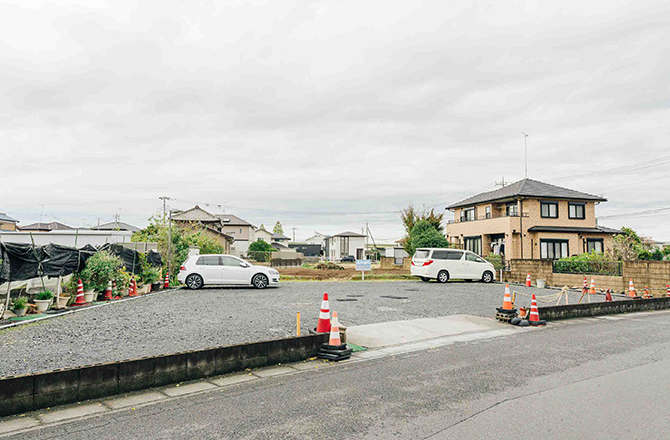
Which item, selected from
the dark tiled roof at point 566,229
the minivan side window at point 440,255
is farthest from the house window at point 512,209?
the minivan side window at point 440,255

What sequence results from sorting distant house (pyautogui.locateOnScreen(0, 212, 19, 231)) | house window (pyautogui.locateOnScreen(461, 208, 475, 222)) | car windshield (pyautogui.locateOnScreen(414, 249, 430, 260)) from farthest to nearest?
distant house (pyautogui.locateOnScreen(0, 212, 19, 231)) < house window (pyautogui.locateOnScreen(461, 208, 475, 222)) < car windshield (pyautogui.locateOnScreen(414, 249, 430, 260))

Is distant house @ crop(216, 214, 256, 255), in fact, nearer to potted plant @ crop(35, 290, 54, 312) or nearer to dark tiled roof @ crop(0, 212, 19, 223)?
dark tiled roof @ crop(0, 212, 19, 223)

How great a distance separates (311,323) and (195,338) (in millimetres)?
2849

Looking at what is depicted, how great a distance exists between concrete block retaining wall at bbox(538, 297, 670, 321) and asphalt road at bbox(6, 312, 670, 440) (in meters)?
4.26

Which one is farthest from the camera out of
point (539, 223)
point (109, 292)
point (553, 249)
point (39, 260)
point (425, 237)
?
point (425, 237)

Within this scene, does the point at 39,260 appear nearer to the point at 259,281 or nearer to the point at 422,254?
the point at 259,281

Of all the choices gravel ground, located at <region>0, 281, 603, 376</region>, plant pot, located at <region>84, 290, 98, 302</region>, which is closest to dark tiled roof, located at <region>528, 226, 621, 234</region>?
gravel ground, located at <region>0, 281, 603, 376</region>

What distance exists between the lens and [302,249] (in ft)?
346

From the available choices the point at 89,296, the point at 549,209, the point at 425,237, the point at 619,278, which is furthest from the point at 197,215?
the point at 619,278

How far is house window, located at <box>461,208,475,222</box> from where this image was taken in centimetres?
4197

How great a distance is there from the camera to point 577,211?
3719 cm

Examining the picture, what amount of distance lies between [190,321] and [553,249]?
106ft

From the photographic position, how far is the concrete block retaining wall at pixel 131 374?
480cm

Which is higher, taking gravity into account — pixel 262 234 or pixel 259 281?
pixel 262 234
